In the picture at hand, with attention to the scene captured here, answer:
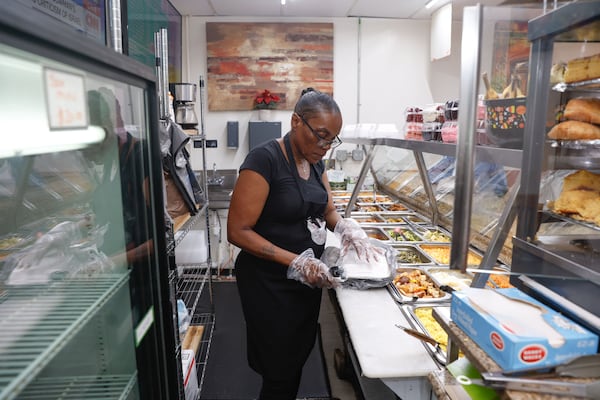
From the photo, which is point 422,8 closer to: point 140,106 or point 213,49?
point 213,49

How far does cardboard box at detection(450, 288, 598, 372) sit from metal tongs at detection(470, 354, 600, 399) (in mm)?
16

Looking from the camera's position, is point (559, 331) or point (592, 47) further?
point (592, 47)

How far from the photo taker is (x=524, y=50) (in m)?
1.14

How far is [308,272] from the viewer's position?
1.96m

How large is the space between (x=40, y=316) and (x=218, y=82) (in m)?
4.87

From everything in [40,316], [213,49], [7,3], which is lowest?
[40,316]

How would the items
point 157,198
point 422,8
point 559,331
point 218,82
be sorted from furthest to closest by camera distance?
point 218,82 → point 422,8 → point 157,198 → point 559,331

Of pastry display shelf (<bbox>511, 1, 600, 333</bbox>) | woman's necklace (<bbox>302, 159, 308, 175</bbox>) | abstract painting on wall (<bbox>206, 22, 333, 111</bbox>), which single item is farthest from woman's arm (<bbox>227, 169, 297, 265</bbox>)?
abstract painting on wall (<bbox>206, 22, 333, 111</bbox>)

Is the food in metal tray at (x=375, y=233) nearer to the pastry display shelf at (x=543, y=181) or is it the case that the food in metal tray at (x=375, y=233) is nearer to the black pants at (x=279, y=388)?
the black pants at (x=279, y=388)

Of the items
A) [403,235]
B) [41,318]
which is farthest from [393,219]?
[41,318]

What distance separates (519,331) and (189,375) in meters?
2.17

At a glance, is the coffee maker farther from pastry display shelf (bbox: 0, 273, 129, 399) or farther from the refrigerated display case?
pastry display shelf (bbox: 0, 273, 129, 399)

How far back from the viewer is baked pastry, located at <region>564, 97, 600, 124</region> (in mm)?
1079

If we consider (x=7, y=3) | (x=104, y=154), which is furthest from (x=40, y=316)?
(x=7, y=3)
